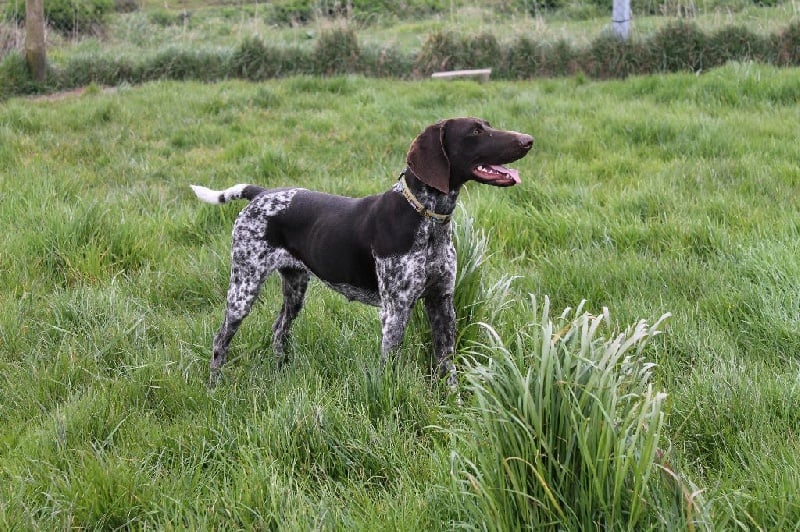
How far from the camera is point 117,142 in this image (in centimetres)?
845

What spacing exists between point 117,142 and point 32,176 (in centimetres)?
184

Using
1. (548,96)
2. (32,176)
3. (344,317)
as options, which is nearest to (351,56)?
(548,96)

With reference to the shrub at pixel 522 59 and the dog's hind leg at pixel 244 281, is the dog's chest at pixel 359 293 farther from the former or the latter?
the shrub at pixel 522 59

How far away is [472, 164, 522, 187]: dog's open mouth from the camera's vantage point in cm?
339

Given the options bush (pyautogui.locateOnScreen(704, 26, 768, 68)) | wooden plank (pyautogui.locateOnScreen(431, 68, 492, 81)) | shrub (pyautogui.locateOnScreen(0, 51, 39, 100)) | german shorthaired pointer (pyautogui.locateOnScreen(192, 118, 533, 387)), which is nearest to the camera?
german shorthaired pointer (pyautogui.locateOnScreen(192, 118, 533, 387))

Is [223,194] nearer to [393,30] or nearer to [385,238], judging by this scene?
[385,238]

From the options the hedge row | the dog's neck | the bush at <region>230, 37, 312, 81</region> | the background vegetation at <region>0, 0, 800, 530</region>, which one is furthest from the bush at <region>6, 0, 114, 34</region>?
the dog's neck

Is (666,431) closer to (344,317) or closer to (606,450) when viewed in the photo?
(606,450)

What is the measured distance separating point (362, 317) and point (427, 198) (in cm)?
112

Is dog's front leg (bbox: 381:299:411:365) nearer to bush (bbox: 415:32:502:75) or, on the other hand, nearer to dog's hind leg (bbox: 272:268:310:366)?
dog's hind leg (bbox: 272:268:310:366)

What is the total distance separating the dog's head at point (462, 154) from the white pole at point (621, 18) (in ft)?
26.3

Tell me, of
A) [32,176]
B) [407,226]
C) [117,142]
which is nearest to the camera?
[407,226]

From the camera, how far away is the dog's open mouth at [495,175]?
3393 mm

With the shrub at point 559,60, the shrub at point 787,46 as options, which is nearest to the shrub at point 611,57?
the shrub at point 559,60
